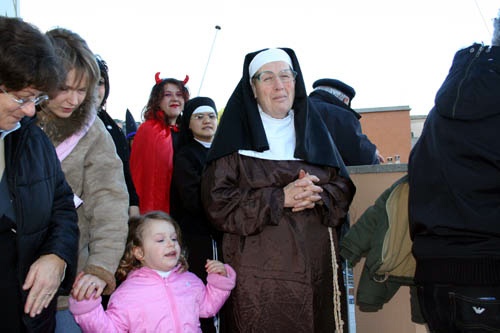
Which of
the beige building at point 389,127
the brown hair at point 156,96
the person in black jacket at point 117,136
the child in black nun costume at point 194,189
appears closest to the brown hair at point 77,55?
the person in black jacket at point 117,136

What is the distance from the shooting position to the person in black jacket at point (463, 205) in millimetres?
2033

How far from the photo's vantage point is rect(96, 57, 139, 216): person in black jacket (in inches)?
120

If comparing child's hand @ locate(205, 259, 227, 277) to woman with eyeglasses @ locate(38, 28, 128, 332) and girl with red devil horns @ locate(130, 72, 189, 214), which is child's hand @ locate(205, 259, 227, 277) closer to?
woman with eyeglasses @ locate(38, 28, 128, 332)

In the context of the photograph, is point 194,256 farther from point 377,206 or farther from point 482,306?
point 482,306

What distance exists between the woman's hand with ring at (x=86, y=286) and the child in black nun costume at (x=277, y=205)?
0.85m

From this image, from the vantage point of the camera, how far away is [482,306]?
202 cm

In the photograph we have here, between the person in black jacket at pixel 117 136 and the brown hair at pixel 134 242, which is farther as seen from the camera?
the person in black jacket at pixel 117 136

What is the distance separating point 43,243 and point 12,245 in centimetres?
14

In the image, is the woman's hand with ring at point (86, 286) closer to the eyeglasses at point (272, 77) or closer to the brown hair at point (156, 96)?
the eyeglasses at point (272, 77)

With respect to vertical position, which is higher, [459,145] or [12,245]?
[459,145]

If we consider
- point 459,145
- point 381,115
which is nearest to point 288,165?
point 459,145

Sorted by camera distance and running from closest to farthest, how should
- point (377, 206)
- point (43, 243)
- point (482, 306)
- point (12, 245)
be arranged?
1. point (12, 245)
2. point (43, 243)
3. point (482, 306)
4. point (377, 206)

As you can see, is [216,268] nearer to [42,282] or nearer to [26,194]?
[42,282]

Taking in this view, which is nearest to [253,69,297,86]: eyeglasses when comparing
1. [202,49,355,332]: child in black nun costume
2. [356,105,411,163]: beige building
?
[202,49,355,332]: child in black nun costume
